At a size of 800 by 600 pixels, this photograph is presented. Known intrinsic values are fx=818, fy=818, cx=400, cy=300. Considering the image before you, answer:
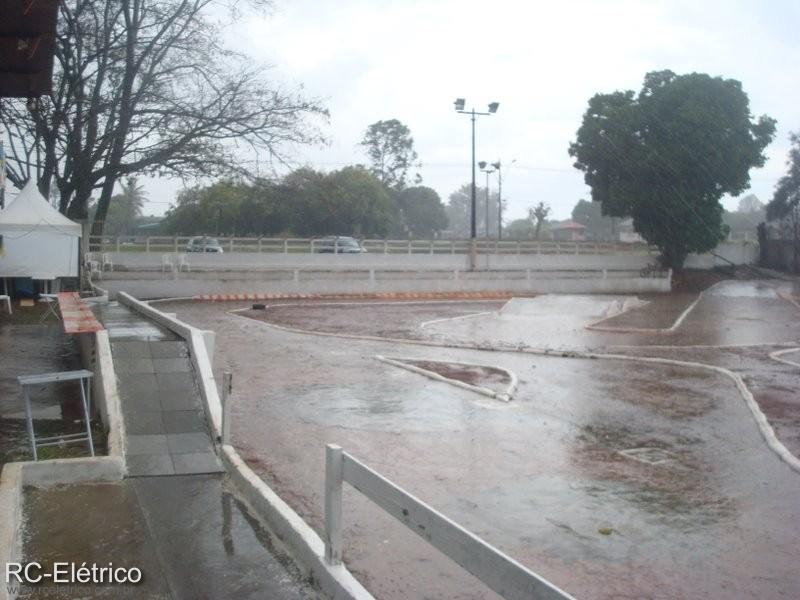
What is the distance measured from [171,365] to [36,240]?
13.4 metres

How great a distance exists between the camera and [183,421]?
8.44 meters

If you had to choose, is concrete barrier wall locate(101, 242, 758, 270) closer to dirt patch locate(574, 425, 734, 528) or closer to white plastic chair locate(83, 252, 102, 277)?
white plastic chair locate(83, 252, 102, 277)

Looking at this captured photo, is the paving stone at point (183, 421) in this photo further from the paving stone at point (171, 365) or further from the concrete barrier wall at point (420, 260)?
the concrete barrier wall at point (420, 260)

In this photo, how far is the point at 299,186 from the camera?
1164 inches

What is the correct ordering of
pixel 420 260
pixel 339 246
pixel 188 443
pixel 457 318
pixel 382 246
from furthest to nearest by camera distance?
pixel 382 246 < pixel 339 246 < pixel 420 260 < pixel 457 318 < pixel 188 443

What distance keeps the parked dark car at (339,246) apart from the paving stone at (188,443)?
3102 cm

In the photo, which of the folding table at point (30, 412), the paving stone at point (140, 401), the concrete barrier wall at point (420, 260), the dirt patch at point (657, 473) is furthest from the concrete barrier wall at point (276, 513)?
the concrete barrier wall at point (420, 260)

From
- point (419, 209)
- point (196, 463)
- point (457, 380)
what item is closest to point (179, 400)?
point (196, 463)

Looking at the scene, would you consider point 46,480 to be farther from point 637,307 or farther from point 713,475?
point 637,307

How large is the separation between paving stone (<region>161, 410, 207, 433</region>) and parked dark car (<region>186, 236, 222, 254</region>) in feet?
92.7

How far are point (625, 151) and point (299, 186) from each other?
811 inches

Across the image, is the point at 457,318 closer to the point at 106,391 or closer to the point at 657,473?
the point at 657,473

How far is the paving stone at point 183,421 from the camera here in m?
8.28

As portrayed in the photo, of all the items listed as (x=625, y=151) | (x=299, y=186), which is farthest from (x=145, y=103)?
(x=625, y=151)
